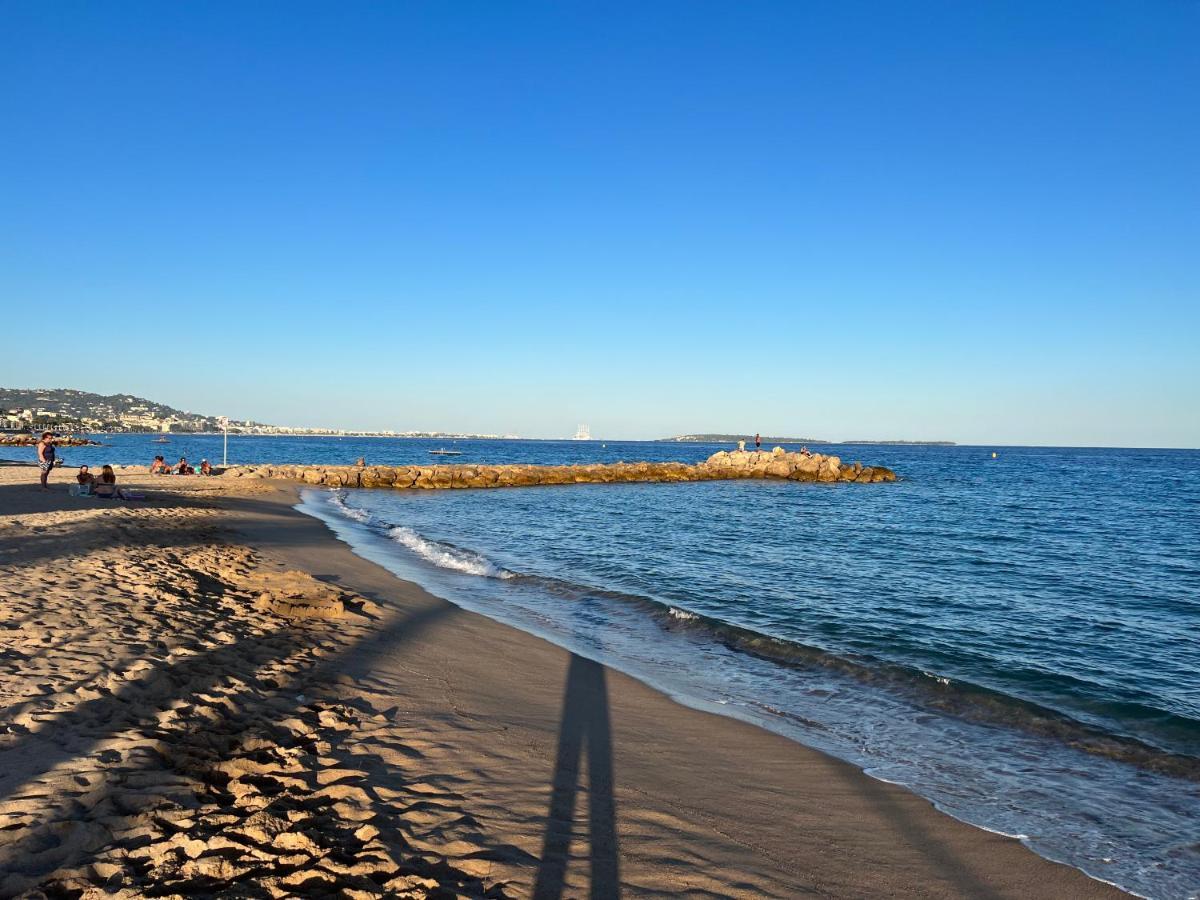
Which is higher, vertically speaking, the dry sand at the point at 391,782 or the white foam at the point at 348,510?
the dry sand at the point at 391,782

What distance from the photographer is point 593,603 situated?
44.8 feet

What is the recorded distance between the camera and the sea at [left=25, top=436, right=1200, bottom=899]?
6068 mm

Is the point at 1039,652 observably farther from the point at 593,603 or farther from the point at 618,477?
the point at 618,477

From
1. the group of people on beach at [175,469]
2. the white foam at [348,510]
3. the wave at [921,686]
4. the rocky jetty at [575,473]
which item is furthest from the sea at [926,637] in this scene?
the rocky jetty at [575,473]

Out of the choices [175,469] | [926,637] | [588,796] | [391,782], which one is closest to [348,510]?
[175,469]

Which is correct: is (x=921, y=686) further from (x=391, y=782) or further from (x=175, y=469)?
(x=175, y=469)

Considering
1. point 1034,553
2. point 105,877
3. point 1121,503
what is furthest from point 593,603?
point 1121,503

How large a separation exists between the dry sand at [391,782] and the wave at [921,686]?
97.9 inches

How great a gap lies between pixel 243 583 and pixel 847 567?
14216 mm

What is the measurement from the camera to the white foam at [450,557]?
16.8 metres

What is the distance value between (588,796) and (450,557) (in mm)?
14048

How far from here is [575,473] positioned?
56625mm

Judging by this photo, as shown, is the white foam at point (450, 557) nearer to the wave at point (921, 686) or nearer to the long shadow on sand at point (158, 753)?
the wave at point (921, 686)

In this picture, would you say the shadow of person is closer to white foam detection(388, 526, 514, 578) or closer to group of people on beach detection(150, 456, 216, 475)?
white foam detection(388, 526, 514, 578)
